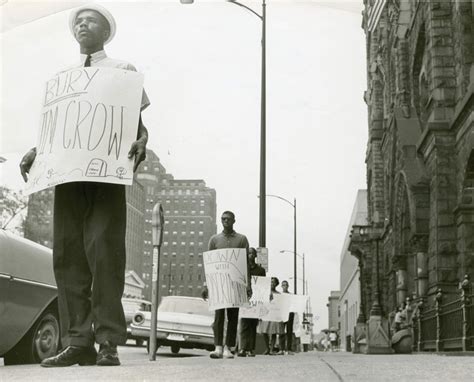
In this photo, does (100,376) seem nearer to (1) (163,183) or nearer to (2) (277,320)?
(1) (163,183)

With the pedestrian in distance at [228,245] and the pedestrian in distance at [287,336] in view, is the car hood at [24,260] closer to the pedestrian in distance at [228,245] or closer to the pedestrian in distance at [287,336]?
the pedestrian in distance at [228,245]

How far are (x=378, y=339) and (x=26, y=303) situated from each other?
47.1 ft

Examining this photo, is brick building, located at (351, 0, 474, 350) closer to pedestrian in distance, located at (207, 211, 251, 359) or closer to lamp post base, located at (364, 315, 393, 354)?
lamp post base, located at (364, 315, 393, 354)

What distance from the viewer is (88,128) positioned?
5492 millimetres

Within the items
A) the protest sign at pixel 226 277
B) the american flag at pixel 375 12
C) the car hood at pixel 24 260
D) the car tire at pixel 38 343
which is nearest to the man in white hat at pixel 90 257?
the car hood at pixel 24 260

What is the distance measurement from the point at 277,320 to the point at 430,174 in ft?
27.1

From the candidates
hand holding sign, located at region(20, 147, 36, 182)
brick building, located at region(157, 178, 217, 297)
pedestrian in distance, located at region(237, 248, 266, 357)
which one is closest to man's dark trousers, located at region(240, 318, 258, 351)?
pedestrian in distance, located at region(237, 248, 266, 357)

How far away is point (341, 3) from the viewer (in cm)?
668

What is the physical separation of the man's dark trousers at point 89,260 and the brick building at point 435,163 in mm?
10538

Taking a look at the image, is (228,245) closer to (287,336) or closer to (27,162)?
(27,162)

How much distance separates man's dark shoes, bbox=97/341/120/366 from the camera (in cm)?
527

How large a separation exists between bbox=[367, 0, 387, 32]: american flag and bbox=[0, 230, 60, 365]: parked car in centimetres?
3024

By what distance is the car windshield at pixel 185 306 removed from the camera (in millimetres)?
14927

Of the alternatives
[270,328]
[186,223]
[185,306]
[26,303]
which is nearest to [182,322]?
[185,306]
